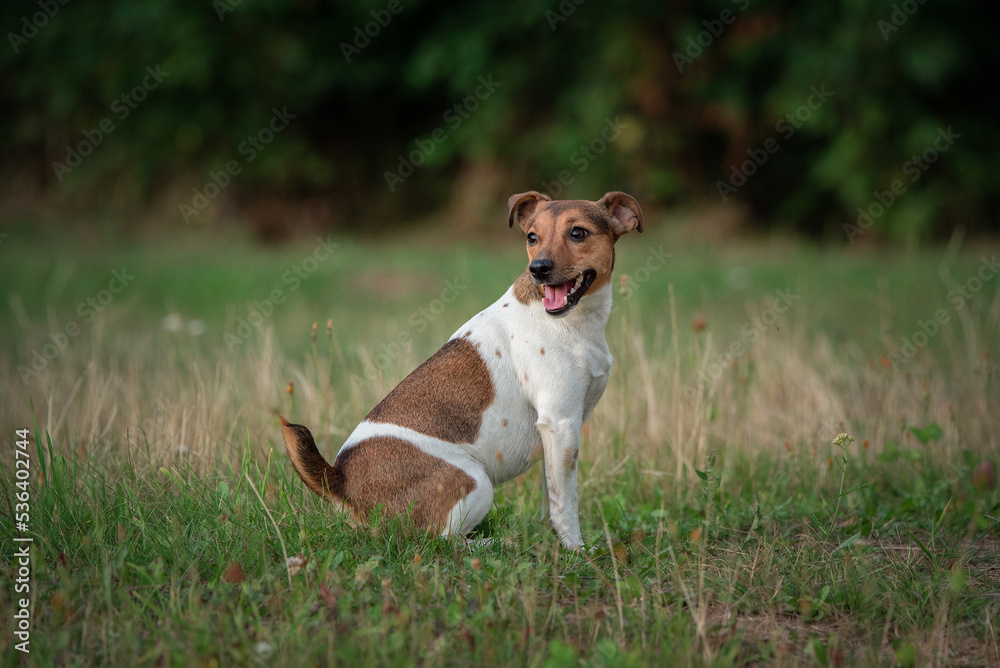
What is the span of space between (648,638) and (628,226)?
194cm

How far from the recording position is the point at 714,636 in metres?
3.24

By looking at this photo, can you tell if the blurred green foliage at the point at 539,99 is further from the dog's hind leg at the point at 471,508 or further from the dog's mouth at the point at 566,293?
the dog's hind leg at the point at 471,508

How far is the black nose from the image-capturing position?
3792mm

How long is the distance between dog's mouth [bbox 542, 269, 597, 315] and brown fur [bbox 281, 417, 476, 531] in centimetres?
84

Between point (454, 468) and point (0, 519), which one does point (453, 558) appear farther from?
point (0, 519)

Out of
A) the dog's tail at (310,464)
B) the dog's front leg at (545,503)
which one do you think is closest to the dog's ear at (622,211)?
the dog's front leg at (545,503)

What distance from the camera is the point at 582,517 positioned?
4.59 metres

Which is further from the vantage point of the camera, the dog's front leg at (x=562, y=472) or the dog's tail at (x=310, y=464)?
the dog's front leg at (x=562, y=472)

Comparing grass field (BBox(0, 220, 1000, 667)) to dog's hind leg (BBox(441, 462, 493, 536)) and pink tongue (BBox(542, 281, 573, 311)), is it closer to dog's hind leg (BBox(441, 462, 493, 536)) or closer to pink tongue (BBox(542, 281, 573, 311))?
dog's hind leg (BBox(441, 462, 493, 536))

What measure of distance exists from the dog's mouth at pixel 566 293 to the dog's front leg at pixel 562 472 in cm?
50

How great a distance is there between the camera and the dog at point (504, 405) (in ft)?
12.3

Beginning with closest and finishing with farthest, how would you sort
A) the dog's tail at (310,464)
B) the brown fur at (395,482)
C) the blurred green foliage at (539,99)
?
1. the dog's tail at (310,464)
2. the brown fur at (395,482)
3. the blurred green foliage at (539,99)

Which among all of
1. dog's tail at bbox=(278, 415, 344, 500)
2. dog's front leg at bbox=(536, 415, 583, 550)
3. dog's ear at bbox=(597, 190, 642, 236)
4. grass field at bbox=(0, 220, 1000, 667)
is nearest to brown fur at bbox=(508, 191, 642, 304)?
dog's ear at bbox=(597, 190, 642, 236)

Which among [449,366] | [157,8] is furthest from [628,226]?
[157,8]
